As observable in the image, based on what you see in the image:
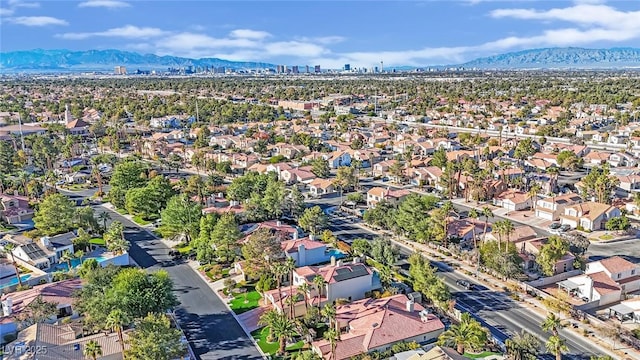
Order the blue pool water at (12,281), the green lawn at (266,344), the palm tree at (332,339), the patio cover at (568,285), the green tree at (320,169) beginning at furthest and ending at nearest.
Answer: the green tree at (320,169), the blue pool water at (12,281), the patio cover at (568,285), the green lawn at (266,344), the palm tree at (332,339)

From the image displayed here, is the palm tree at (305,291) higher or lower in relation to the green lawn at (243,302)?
higher

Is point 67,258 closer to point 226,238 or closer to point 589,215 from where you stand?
point 226,238

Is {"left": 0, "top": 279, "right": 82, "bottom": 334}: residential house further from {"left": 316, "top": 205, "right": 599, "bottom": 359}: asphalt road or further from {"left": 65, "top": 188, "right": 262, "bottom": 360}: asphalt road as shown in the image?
{"left": 316, "top": 205, "right": 599, "bottom": 359}: asphalt road

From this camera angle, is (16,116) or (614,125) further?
(16,116)

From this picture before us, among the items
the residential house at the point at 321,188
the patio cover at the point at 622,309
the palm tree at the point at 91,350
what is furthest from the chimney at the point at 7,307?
the residential house at the point at 321,188

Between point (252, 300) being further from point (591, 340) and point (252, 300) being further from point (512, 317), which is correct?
point (591, 340)

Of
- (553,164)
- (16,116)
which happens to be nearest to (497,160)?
(553,164)

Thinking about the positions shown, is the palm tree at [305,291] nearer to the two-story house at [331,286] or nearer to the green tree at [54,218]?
the two-story house at [331,286]
